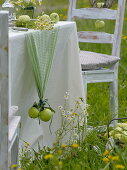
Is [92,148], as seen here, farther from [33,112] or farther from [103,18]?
[103,18]

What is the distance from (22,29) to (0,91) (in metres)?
0.79

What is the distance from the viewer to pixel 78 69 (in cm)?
282

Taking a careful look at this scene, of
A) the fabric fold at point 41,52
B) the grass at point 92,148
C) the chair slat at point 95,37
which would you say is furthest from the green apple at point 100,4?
the fabric fold at point 41,52

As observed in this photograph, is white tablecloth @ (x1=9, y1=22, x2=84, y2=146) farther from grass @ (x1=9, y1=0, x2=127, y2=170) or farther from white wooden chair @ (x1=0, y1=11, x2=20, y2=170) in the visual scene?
white wooden chair @ (x1=0, y1=11, x2=20, y2=170)

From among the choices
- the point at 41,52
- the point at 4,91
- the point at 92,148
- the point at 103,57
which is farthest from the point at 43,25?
the point at 103,57

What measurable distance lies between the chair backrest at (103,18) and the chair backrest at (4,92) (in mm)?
1849

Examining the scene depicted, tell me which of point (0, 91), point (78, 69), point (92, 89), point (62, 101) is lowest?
point (92, 89)

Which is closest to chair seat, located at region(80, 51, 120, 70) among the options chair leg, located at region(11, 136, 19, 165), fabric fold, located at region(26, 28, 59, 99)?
fabric fold, located at region(26, 28, 59, 99)

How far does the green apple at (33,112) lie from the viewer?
244 centimetres

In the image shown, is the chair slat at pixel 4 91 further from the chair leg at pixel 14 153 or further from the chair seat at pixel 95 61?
the chair seat at pixel 95 61

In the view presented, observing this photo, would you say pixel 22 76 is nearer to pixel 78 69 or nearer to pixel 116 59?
pixel 78 69

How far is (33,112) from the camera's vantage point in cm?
Answer: 245

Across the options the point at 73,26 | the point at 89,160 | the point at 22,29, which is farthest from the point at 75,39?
the point at 89,160

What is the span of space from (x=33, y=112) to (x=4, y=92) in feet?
2.40
